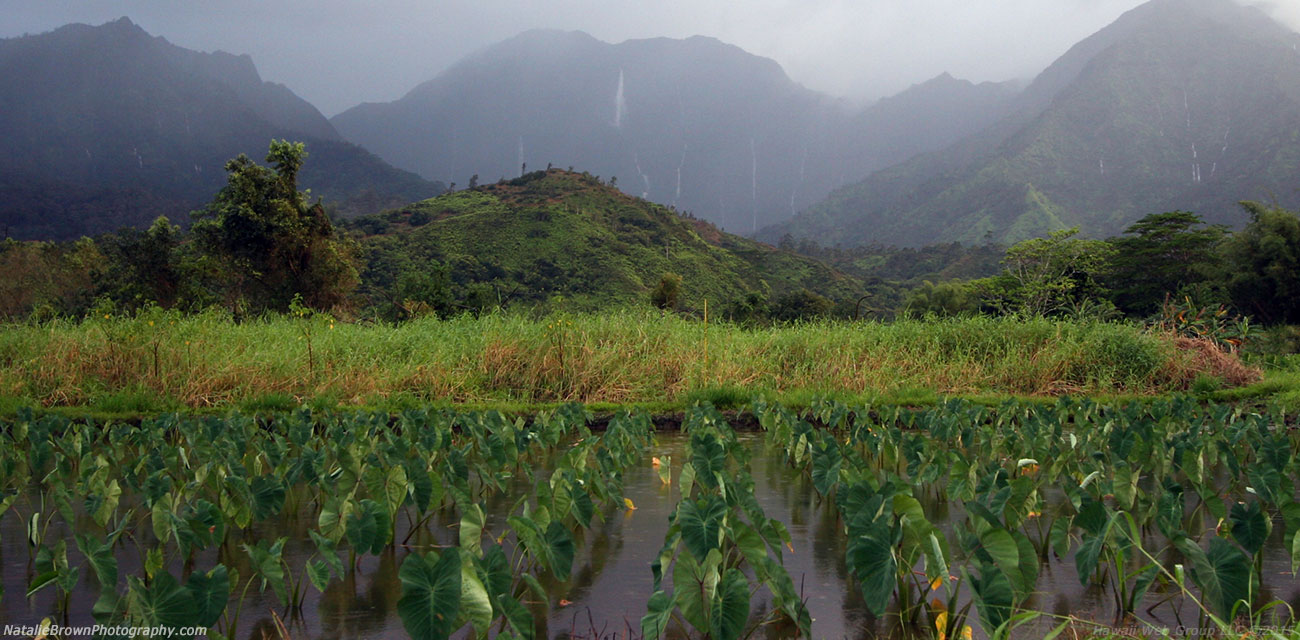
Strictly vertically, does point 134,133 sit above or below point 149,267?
above

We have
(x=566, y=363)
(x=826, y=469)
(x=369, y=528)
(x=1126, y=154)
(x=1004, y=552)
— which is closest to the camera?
(x=1004, y=552)

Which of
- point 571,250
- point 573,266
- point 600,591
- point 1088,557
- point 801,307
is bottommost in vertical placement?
point 801,307

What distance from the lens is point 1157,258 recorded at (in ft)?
122

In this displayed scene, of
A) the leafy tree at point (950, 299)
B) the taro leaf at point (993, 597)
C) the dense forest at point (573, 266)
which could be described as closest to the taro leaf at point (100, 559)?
the taro leaf at point (993, 597)

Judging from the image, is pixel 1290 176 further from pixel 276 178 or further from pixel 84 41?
pixel 84 41

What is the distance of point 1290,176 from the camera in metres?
87.9

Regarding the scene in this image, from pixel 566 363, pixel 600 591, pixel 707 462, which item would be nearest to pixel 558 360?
pixel 566 363

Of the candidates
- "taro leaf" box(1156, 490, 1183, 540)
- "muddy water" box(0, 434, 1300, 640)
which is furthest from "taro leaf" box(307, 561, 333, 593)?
"taro leaf" box(1156, 490, 1183, 540)

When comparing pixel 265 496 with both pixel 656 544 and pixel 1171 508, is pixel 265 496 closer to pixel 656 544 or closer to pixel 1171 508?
pixel 656 544

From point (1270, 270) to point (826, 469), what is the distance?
24585mm

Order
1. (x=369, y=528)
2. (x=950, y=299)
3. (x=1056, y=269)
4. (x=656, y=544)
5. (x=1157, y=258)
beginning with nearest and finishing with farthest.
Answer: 1. (x=369, y=528)
2. (x=656, y=544)
3. (x=1056, y=269)
4. (x=1157, y=258)
5. (x=950, y=299)

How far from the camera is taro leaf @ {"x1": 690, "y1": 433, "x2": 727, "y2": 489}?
383 cm

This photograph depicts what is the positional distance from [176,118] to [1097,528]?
17958cm

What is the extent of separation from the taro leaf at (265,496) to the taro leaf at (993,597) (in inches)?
109
